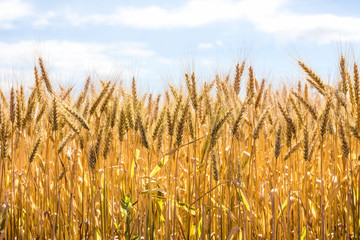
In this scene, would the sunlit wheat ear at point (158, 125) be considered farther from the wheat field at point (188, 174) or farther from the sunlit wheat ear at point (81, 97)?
the sunlit wheat ear at point (81, 97)

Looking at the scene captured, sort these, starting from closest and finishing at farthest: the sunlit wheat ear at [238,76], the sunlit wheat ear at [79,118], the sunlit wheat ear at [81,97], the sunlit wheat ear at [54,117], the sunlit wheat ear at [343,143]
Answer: the sunlit wheat ear at [79,118] < the sunlit wheat ear at [343,143] < the sunlit wheat ear at [54,117] < the sunlit wheat ear at [81,97] < the sunlit wheat ear at [238,76]

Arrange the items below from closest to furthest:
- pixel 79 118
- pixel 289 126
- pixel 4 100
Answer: pixel 79 118, pixel 289 126, pixel 4 100

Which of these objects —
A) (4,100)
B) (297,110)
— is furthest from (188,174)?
(4,100)

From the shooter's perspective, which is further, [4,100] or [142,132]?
[4,100]

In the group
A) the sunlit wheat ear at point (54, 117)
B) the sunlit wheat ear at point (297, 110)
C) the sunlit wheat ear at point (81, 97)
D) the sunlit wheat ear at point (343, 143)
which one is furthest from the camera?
the sunlit wheat ear at point (81, 97)

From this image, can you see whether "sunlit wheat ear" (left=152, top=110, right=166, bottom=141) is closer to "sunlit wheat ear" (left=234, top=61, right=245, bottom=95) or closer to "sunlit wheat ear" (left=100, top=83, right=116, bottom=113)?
"sunlit wheat ear" (left=100, top=83, right=116, bottom=113)

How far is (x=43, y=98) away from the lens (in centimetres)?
285

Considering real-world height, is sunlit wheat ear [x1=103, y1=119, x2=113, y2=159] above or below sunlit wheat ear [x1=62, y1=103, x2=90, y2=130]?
below

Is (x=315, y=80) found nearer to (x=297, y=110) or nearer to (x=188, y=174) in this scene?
(x=297, y=110)

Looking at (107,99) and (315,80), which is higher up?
(315,80)

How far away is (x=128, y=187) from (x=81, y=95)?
2.80ft

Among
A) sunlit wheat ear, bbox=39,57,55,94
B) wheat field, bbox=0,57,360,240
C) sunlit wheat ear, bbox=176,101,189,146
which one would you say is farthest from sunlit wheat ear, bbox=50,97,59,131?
sunlit wheat ear, bbox=176,101,189,146

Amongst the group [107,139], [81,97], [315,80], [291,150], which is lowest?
[291,150]

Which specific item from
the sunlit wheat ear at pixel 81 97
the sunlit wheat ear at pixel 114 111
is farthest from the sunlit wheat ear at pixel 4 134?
the sunlit wheat ear at pixel 114 111
